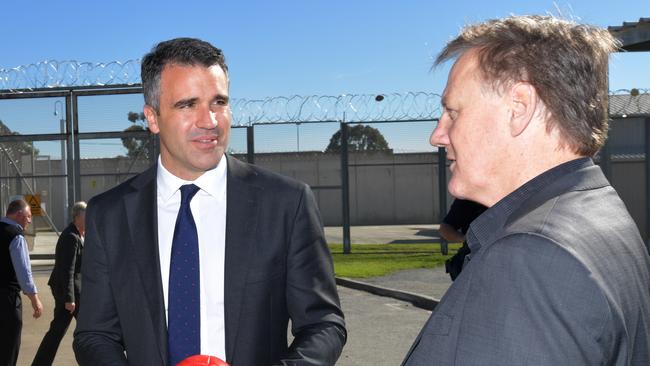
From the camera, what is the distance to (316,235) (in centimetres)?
294

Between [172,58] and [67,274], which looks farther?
[67,274]

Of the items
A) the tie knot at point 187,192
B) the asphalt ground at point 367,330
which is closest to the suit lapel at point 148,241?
the tie knot at point 187,192

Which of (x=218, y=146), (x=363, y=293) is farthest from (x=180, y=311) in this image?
(x=363, y=293)

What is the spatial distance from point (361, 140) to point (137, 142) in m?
6.89

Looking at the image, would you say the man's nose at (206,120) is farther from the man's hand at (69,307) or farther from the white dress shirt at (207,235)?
the man's hand at (69,307)

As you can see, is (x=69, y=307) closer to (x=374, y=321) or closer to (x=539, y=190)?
(x=374, y=321)

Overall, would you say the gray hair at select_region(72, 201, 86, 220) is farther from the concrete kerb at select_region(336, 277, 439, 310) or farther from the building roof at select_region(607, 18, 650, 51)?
the building roof at select_region(607, 18, 650, 51)

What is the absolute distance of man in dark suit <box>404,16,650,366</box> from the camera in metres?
1.31

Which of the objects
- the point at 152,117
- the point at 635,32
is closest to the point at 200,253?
the point at 152,117

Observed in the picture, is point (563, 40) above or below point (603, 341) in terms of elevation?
above

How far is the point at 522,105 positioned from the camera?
1.59m

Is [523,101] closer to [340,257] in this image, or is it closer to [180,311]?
[180,311]

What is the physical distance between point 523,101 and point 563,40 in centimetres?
19

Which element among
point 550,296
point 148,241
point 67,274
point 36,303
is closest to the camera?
point 550,296
